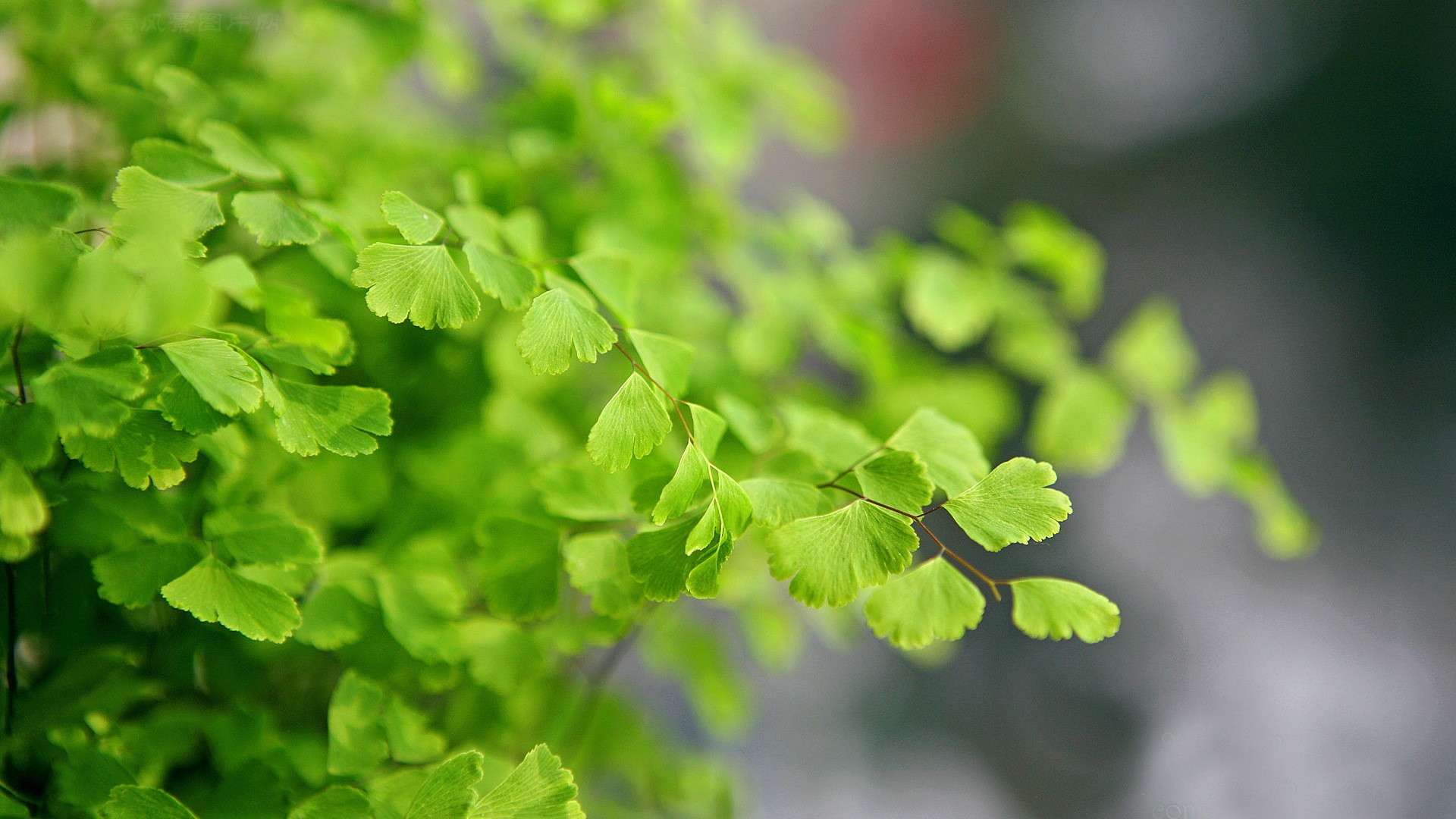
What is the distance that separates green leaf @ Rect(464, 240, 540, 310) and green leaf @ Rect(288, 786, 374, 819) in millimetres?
210

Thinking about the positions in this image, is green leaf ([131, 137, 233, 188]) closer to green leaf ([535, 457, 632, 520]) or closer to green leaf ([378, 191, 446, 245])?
Result: green leaf ([378, 191, 446, 245])

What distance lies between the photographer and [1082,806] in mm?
982

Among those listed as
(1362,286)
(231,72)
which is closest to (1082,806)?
(1362,286)

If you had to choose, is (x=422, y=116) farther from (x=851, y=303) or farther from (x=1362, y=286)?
(x=1362, y=286)

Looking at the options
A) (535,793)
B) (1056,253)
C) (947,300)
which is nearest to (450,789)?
(535,793)

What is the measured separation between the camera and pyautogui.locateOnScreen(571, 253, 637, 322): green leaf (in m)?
0.42

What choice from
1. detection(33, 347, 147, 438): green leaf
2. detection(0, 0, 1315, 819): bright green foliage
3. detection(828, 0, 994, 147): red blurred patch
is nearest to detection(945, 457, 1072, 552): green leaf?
detection(0, 0, 1315, 819): bright green foliage

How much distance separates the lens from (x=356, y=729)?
404 mm

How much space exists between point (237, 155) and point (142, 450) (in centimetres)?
16

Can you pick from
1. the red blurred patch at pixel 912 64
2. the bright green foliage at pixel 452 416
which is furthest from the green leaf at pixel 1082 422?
the red blurred patch at pixel 912 64

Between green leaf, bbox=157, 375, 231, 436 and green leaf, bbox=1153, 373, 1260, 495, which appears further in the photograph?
green leaf, bbox=1153, 373, 1260, 495

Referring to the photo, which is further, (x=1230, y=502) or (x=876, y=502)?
(x=1230, y=502)

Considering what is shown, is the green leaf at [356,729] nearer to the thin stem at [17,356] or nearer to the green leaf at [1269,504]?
the thin stem at [17,356]

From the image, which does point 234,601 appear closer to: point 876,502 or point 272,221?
point 272,221
